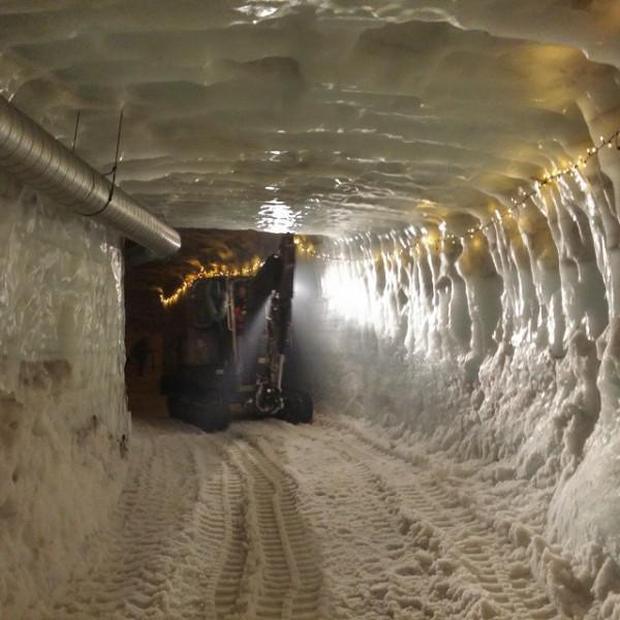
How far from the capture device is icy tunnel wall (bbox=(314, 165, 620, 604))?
3951mm

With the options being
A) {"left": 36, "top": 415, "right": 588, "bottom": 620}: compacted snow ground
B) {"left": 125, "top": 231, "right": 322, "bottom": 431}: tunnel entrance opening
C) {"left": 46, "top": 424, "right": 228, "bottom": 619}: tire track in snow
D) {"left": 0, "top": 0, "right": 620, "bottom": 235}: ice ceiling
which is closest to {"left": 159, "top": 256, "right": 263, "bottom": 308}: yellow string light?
{"left": 125, "top": 231, "right": 322, "bottom": 431}: tunnel entrance opening

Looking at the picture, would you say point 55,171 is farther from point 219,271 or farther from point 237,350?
point 219,271

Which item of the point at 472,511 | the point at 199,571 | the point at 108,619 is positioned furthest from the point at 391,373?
the point at 108,619

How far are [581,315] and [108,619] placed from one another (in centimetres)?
370

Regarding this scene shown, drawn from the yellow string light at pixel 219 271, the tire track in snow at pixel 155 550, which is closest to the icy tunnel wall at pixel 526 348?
the tire track in snow at pixel 155 550

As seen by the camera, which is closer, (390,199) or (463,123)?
(463,123)

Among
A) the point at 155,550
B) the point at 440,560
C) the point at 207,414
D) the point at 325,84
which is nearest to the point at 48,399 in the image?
the point at 155,550

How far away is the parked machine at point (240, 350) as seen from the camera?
10.6m

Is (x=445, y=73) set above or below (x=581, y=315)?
above

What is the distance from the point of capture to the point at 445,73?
136 inches

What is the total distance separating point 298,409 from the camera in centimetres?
1104

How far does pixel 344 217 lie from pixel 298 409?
14.2 feet

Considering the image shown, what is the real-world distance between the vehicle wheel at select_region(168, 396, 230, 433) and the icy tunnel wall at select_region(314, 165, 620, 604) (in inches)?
102

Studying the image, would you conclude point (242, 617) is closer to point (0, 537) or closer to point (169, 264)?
point (0, 537)
